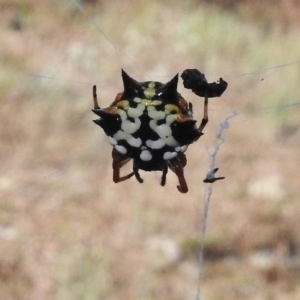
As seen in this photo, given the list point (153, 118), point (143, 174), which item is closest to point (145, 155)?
point (153, 118)

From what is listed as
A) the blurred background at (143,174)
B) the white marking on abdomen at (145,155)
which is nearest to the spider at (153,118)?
the white marking on abdomen at (145,155)

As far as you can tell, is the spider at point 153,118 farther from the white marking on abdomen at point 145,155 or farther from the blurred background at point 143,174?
the blurred background at point 143,174

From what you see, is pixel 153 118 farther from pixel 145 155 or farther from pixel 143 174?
pixel 143 174

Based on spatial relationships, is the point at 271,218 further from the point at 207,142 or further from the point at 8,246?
the point at 8,246

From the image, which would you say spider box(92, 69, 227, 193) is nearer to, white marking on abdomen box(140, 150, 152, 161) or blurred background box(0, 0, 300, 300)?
white marking on abdomen box(140, 150, 152, 161)

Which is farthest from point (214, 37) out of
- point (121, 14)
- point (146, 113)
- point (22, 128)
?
point (146, 113)

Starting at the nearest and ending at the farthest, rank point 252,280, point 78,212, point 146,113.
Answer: point 146,113 < point 252,280 < point 78,212

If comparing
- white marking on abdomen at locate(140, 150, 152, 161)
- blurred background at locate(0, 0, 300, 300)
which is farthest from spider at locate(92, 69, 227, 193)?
blurred background at locate(0, 0, 300, 300)
